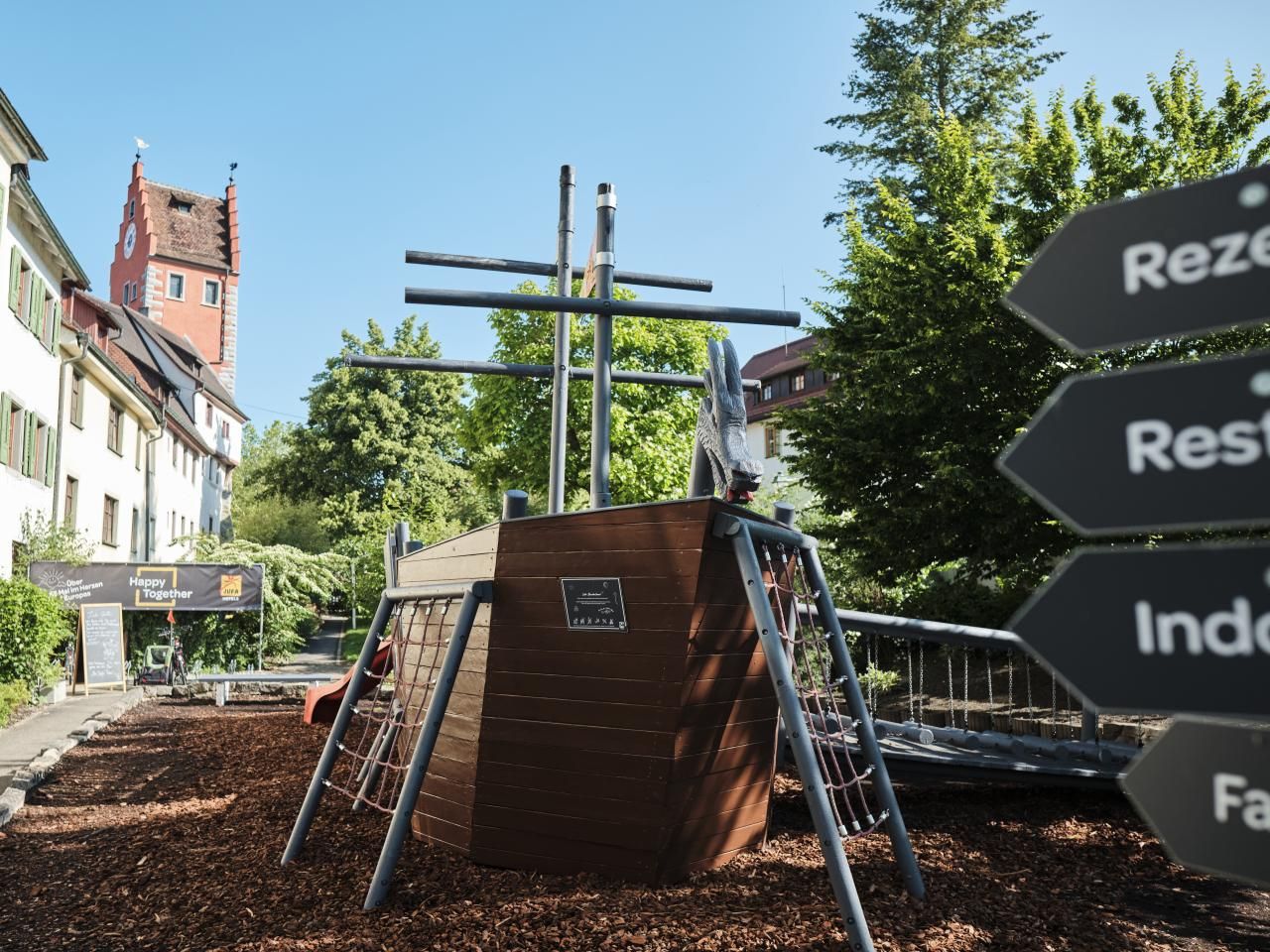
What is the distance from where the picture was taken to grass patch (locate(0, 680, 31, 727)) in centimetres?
1371

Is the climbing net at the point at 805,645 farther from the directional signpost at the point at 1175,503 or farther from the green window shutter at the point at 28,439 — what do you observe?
the green window shutter at the point at 28,439

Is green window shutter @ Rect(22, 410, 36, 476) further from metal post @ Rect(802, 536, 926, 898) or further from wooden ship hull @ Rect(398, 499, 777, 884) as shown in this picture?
metal post @ Rect(802, 536, 926, 898)

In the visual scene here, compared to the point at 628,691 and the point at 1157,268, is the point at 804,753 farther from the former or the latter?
the point at 1157,268

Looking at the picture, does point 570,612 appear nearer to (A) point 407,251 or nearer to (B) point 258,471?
(A) point 407,251

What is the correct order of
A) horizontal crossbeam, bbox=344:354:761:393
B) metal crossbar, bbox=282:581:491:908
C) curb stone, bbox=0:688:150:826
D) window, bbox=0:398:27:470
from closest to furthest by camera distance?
metal crossbar, bbox=282:581:491:908 → curb stone, bbox=0:688:150:826 → horizontal crossbeam, bbox=344:354:761:393 → window, bbox=0:398:27:470

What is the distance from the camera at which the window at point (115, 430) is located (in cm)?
2658

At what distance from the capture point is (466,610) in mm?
5566

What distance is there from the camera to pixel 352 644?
35.6m

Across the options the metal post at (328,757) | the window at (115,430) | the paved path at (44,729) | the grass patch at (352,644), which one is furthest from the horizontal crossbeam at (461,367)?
the grass patch at (352,644)

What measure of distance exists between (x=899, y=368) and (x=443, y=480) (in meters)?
30.4

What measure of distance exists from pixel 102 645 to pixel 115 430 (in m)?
8.80

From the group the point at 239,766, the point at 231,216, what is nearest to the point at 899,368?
the point at 239,766

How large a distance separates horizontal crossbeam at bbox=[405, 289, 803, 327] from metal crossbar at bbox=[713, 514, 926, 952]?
1.96 meters

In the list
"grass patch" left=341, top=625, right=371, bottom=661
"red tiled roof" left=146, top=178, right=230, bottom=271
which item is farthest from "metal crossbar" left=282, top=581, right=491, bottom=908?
"red tiled roof" left=146, top=178, right=230, bottom=271
